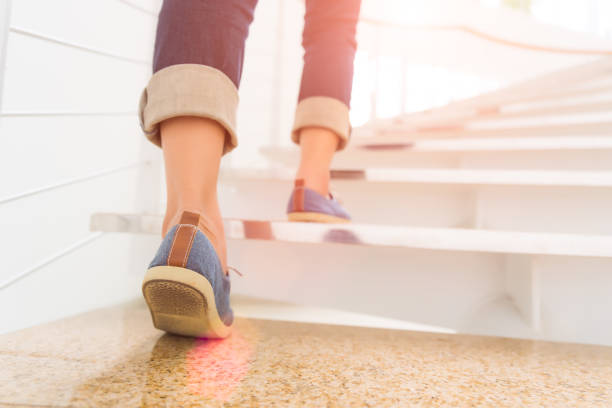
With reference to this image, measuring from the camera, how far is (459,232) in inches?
25.7

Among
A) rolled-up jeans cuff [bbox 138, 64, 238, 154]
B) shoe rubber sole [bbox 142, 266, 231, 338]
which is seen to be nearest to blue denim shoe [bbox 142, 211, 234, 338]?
shoe rubber sole [bbox 142, 266, 231, 338]

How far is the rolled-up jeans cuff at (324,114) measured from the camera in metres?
0.74

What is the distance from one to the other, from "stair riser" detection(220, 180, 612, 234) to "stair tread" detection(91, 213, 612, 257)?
31 cm

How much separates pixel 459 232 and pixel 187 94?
1.54ft

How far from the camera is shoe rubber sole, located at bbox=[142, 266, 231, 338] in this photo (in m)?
0.46

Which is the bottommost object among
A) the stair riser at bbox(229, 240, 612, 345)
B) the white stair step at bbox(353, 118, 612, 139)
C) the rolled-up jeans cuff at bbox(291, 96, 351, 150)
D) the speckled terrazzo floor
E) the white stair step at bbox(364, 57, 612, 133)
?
the speckled terrazzo floor

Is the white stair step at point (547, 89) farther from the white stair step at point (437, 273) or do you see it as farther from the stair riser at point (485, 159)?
the white stair step at point (437, 273)

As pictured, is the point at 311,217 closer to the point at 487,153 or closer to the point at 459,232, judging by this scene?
the point at 459,232

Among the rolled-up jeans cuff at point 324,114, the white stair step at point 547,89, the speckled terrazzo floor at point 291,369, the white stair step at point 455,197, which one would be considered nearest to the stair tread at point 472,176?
the white stair step at point 455,197

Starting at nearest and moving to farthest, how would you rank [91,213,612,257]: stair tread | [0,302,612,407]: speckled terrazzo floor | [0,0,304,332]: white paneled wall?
1. [0,302,612,407]: speckled terrazzo floor
2. [91,213,612,257]: stair tread
3. [0,0,304,332]: white paneled wall

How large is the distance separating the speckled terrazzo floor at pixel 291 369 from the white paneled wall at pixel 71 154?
0.52ft

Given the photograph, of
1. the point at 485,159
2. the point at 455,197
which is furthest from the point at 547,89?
the point at 455,197

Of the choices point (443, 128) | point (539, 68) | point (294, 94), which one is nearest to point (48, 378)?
point (443, 128)

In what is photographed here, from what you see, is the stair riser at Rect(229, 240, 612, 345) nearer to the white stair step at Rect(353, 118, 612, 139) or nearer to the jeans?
the white stair step at Rect(353, 118, 612, 139)
